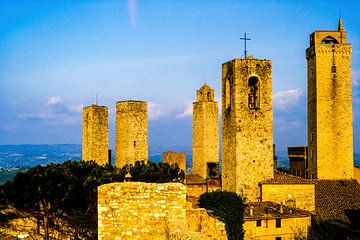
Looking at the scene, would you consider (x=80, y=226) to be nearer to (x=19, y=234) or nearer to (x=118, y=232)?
(x=19, y=234)

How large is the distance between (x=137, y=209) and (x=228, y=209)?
18.7 metres

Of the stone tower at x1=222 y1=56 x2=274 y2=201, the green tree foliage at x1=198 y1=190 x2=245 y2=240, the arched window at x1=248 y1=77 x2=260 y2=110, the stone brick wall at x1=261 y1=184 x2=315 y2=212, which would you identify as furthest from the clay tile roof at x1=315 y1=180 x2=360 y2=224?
the arched window at x1=248 y1=77 x2=260 y2=110

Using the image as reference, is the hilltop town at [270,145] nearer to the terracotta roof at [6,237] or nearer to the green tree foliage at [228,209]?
the green tree foliage at [228,209]

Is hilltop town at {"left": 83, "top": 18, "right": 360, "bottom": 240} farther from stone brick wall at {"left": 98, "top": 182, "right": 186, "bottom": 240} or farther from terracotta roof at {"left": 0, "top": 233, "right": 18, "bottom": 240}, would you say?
stone brick wall at {"left": 98, "top": 182, "right": 186, "bottom": 240}

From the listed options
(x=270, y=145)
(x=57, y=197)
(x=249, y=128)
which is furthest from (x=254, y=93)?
(x=57, y=197)

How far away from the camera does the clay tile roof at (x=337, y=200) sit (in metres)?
31.6

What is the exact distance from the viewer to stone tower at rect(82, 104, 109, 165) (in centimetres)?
3288

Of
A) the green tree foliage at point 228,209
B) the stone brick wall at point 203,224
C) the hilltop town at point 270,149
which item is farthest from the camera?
the hilltop town at point 270,149

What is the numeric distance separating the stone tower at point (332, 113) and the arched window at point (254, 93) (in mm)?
10980

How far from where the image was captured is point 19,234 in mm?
19297

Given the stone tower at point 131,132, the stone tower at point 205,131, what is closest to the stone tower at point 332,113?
the stone tower at point 205,131

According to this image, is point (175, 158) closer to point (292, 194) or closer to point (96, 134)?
point (96, 134)

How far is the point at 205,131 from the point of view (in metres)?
48.5

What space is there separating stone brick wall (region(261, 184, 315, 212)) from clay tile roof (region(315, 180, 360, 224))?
0.88m
